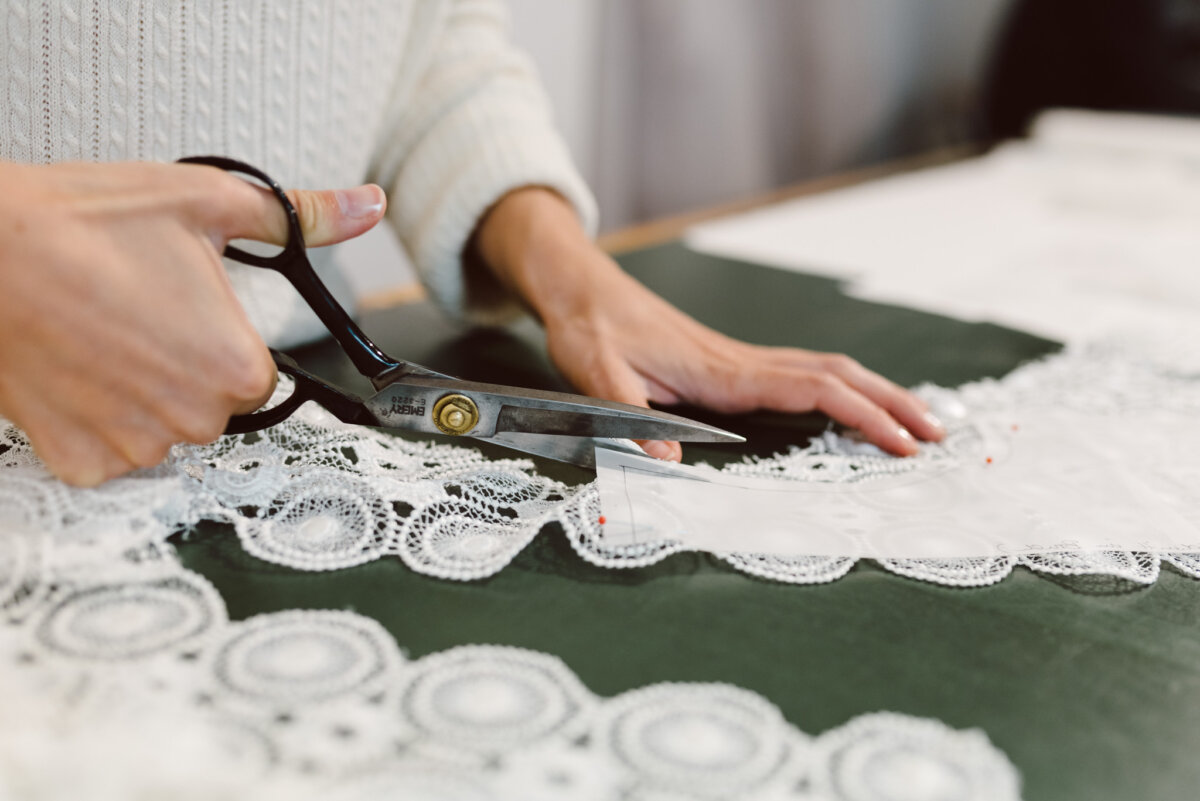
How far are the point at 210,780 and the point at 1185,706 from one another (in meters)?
0.40

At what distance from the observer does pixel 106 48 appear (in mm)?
591

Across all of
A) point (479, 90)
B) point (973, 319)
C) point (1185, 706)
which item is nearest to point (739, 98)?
point (973, 319)

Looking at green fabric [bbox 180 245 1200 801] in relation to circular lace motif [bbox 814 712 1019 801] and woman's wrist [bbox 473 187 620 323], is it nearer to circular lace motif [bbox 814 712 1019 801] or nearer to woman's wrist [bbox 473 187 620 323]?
circular lace motif [bbox 814 712 1019 801]

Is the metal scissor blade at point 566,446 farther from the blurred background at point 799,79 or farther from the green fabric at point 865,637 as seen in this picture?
the blurred background at point 799,79

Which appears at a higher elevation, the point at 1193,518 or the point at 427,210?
the point at 427,210

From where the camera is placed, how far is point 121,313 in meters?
0.42

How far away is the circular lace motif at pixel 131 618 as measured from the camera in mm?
395

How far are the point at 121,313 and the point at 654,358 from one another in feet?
A: 1.29

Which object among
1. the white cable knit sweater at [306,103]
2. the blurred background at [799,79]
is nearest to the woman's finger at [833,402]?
the white cable knit sweater at [306,103]

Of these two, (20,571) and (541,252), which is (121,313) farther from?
(541,252)

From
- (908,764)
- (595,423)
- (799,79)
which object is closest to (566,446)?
(595,423)

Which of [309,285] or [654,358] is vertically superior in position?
[309,285]

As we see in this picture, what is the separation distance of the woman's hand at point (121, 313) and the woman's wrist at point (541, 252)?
33cm

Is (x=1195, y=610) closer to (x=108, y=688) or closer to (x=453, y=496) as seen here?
(x=453, y=496)
